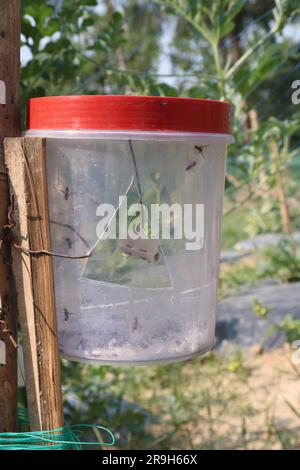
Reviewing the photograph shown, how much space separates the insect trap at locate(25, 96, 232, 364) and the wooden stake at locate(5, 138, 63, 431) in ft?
0.13

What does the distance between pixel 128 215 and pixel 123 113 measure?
0.63 feet

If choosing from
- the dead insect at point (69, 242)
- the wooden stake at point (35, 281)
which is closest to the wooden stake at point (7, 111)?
→ the wooden stake at point (35, 281)

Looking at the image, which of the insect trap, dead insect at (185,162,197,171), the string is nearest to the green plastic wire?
the string

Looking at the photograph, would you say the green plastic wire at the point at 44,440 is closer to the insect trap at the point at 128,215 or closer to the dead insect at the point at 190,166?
the insect trap at the point at 128,215

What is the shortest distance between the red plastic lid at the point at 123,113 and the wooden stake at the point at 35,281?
0.22ft

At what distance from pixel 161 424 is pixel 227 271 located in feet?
7.94

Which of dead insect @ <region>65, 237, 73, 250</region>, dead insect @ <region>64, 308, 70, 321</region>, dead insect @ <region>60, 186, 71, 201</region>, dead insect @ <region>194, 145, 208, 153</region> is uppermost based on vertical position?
dead insect @ <region>194, 145, 208, 153</region>

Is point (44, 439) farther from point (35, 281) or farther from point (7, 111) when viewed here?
point (7, 111)

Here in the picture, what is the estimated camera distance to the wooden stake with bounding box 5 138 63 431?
1178 millimetres

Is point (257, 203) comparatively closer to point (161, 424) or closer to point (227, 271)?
point (227, 271)

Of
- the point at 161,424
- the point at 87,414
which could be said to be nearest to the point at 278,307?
the point at 161,424

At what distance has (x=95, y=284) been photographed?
1219 millimetres

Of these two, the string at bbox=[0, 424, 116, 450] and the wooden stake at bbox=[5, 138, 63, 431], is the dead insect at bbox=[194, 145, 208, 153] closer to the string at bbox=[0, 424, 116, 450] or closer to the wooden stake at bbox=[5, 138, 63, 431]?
the wooden stake at bbox=[5, 138, 63, 431]

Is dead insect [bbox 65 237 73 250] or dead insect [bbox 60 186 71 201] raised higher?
dead insect [bbox 60 186 71 201]
